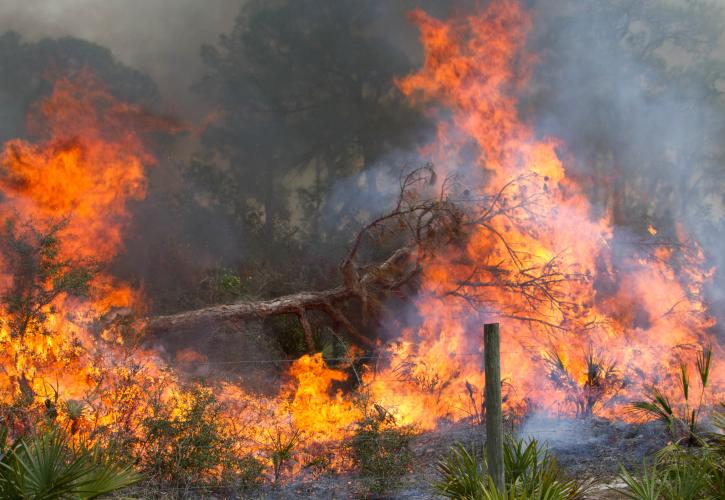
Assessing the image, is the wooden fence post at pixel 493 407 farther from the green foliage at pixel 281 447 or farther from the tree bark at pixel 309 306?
the tree bark at pixel 309 306

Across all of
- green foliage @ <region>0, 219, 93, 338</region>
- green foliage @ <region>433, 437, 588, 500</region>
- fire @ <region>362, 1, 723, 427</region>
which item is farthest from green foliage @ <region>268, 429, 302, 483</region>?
green foliage @ <region>0, 219, 93, 338</region>

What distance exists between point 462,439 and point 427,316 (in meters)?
3.57

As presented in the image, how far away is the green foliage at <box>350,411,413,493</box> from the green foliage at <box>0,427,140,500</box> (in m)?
4.46

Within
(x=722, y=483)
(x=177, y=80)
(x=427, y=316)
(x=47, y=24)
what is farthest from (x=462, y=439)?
(x=47, y=24)

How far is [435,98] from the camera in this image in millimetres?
17688

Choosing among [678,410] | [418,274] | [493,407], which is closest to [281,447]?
[493,407]

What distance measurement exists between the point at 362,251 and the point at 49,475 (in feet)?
39.9

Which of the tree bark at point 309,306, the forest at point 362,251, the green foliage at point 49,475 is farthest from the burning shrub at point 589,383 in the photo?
the green foliage at point 49,475

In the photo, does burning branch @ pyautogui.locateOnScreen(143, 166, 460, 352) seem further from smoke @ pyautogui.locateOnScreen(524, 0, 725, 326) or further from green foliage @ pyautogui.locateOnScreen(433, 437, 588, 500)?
green foliage @ pyautogui.locateOnScreen(433, 437, 588, 500)

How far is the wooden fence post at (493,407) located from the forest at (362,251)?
0.10ft

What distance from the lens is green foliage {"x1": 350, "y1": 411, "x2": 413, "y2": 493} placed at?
883 centimetres

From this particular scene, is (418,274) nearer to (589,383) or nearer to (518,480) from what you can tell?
(589,383)

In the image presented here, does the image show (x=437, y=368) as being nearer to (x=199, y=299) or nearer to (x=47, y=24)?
(x=199, y=299)

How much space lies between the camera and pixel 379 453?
9039mm
